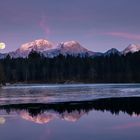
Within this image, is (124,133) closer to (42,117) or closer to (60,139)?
(60,139)

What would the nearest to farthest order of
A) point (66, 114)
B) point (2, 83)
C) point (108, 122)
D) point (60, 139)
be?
1. point (60, 139)
2. point (108, 122)
3. point (66, 114)
4. point (2, 83)

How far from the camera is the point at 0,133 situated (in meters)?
24.9

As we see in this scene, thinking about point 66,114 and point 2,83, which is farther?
point 2,83

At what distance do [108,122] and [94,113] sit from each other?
672 cm

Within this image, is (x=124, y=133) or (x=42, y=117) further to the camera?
(x=42, y=117)

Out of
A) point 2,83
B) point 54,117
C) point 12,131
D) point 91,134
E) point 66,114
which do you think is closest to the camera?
point 91,134

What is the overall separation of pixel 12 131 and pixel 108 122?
8.03 m

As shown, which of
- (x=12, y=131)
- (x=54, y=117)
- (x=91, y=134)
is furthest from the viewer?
(x=54, y=117)

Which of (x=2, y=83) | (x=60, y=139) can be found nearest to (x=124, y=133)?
(x=60, y=139)

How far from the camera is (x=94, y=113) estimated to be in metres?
36.8

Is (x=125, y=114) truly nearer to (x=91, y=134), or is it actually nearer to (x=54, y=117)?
(x=54, y=117)

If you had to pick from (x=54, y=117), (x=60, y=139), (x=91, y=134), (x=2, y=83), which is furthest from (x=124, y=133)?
(x=2, y=83)

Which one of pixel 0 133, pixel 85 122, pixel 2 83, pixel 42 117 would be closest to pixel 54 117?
pixel 42 117

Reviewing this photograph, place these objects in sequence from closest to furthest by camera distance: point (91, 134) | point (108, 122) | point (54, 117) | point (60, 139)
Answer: point (60, 139) → point (91, 134) → point (108, 122) → point (54, 117)
